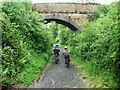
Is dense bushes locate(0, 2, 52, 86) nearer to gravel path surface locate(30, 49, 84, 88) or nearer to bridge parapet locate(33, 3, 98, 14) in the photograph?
gravel path surface locate(30, 49, 84, 88)

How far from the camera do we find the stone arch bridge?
25.1 meters

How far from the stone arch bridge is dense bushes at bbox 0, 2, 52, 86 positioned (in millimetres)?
5465

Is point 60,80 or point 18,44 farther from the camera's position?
point 18,44

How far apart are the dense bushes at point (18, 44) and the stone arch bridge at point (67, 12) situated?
5465 millimetres

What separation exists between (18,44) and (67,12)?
12295 millimetres

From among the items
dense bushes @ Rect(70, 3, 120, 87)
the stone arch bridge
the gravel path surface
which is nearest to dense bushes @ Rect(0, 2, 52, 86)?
the gravel path surface

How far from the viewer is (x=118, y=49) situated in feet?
36.2

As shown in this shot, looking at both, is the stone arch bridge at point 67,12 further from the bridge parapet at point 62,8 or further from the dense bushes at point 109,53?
the dense bushes at point 109,53

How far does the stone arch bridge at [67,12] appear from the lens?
2509 cm

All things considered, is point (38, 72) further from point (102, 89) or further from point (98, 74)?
point (102, 89)

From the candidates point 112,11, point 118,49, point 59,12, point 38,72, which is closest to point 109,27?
point 112,11

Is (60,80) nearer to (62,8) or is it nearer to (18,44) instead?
(18,44)

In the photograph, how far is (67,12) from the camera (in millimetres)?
25125

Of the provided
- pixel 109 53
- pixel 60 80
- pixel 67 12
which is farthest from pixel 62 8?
pixel 109 53
